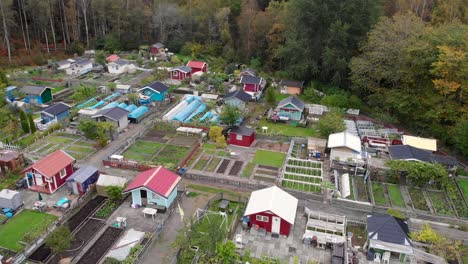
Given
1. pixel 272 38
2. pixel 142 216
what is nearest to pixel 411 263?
pixel 142 216

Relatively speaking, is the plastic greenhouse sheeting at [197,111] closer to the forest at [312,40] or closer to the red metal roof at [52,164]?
the red metal roof at [52,164]

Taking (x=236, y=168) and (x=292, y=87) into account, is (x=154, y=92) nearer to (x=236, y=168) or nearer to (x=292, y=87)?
(x=236, y=168)

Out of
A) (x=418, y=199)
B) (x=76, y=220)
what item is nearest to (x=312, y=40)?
(x=418, y=199)

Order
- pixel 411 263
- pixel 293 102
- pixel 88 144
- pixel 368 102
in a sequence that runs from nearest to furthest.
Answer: pixel 411 263, pixel 88 144, pixel 293 102, pixel 368 102

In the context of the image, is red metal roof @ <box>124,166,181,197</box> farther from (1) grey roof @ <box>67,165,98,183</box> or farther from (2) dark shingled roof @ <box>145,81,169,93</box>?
(2) dark shingled roof @ <box>145,81,169,93</box>

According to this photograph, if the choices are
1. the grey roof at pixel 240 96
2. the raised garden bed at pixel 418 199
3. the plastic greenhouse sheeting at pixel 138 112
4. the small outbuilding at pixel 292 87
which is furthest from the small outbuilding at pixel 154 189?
the small outbuilding at pixel 292 87

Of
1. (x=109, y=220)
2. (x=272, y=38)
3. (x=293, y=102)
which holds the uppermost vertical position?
(x=272, y=38)

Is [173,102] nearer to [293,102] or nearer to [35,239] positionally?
[293,102]
